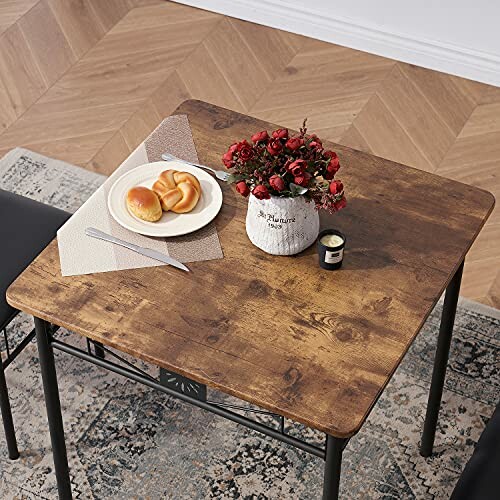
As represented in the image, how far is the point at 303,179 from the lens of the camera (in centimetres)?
179

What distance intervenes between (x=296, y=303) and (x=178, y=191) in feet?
1.21

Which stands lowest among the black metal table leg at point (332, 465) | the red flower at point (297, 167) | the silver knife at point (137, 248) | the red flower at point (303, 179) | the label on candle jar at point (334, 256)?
the black metal table leg at point (332, 465)

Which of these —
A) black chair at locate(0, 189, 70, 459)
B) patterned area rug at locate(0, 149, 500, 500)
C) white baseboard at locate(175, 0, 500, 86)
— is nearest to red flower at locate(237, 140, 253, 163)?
black chair at locate(0, 189, 70, 459)

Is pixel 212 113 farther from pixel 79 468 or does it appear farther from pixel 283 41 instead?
pixel 283 41

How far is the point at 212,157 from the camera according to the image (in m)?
2.19

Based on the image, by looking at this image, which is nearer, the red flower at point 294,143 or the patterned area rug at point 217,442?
the red flower at point 294,143

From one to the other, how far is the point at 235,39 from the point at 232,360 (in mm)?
2395

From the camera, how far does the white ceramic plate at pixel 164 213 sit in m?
2.01

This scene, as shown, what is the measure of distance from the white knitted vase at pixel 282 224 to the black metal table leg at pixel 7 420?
73 centimetres

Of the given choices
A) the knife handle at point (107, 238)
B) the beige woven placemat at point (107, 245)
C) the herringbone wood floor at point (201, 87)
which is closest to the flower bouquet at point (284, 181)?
the beige woven placemat at point (107, 245)

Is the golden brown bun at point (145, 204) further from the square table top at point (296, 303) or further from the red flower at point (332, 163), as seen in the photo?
the red flower at point (332, 163)

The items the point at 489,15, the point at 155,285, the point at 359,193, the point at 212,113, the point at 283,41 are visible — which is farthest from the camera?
the point at 283,41

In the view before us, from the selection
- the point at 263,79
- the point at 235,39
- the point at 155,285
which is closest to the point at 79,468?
the point at 155,285

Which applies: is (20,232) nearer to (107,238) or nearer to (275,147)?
(107,238)
